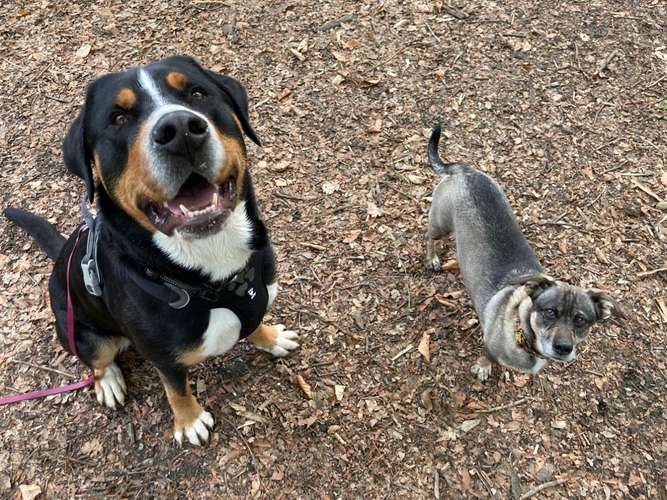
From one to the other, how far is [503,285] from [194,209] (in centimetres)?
237

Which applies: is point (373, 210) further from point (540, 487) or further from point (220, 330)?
point (540, 487)

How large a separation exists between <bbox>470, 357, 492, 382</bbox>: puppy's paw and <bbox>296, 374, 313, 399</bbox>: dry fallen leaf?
1238 mm

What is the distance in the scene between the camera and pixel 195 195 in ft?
8.17

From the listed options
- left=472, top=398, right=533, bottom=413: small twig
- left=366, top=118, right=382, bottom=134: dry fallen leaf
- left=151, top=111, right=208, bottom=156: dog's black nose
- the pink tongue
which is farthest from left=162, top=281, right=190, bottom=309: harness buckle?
left=366, top=118, right=382, bottom=134: dry fallen leaf

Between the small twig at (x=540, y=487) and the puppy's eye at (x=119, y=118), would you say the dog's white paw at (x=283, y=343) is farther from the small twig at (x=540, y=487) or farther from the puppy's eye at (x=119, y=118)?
the puppy's eye at (x=119, y=118)

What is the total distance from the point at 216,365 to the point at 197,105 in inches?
83.2

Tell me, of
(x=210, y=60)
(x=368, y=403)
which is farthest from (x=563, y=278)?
(x=210, y=60)

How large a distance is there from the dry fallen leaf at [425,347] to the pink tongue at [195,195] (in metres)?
2.28

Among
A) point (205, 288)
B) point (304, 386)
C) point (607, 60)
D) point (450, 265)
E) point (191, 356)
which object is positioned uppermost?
point (205, 288)

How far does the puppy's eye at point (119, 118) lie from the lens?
2.48 m

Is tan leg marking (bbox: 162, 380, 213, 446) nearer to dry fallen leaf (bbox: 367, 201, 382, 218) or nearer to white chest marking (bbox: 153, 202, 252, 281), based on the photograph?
white chest marking (bbox: 153, 202, 252, 281)

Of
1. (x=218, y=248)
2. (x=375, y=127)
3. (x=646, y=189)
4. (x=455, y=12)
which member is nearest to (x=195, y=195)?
(x=218, y=248)

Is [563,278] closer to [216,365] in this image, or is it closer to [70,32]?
[216,365]

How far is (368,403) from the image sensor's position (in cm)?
387
